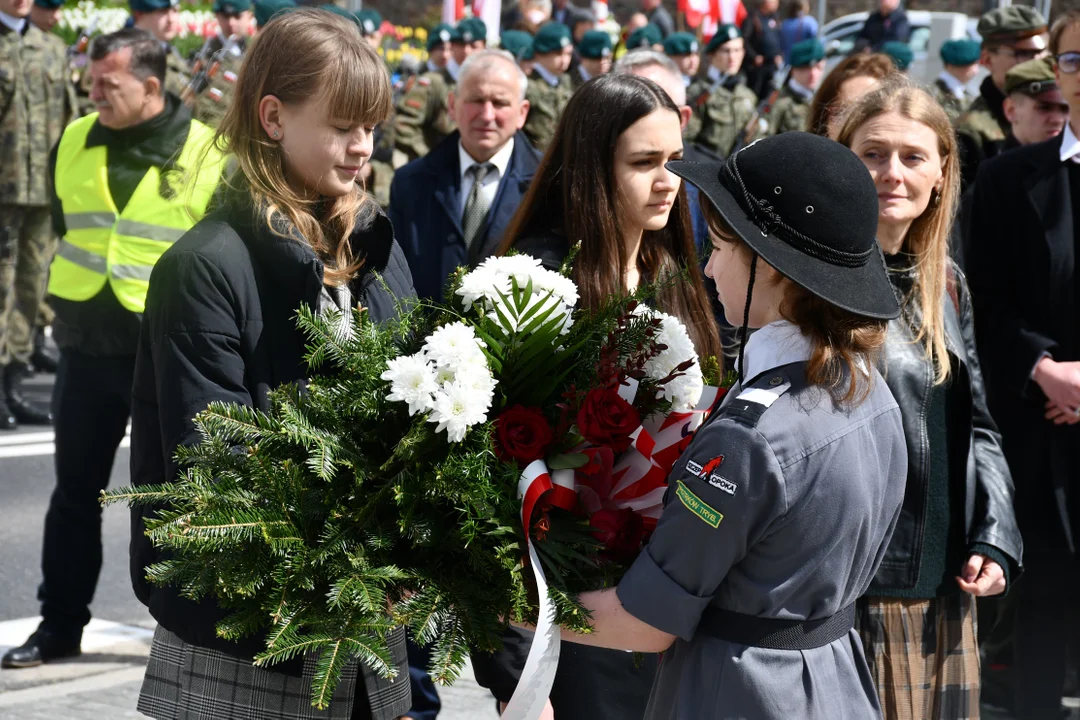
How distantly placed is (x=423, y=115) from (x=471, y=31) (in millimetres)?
1140

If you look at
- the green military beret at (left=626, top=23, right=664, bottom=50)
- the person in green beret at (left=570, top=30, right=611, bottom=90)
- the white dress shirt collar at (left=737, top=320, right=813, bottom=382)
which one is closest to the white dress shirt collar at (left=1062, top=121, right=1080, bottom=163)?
the white dress shirt collar at (left=737, top=320, right=813, bottom=382)

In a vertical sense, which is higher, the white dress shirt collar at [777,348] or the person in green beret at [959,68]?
the white dress shirt collar at [777,348]

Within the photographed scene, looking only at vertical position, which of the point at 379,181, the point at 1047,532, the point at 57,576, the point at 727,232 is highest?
the point at 727,232

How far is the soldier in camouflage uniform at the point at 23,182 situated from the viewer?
27.9ft

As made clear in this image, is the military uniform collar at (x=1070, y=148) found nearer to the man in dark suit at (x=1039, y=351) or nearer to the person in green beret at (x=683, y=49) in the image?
the man in dark suit at (x=1039, y=351)

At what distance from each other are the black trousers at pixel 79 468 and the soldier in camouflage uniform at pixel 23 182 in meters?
4.05

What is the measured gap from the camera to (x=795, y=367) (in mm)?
2051

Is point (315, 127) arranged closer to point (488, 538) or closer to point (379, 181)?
point (488, 538)

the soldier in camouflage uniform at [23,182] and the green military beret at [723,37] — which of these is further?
the green military beret at [723,37]

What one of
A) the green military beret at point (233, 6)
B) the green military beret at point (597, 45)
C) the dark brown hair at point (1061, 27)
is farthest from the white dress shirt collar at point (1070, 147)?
the green military beret at point (233, 6)

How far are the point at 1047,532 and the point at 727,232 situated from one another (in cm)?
261

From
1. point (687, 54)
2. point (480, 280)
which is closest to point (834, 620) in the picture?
point (480, 280)

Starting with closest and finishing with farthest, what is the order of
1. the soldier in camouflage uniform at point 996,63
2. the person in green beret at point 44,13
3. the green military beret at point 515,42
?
the soldier in camouflage uniform at point 996,63
the person in green beret at point 44,13
the green military beret at point 515,42

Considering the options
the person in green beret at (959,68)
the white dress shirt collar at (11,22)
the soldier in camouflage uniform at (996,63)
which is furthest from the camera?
the person in green beret at (959,68)
